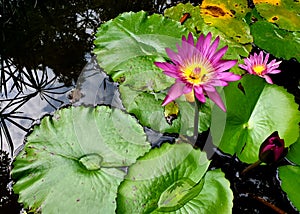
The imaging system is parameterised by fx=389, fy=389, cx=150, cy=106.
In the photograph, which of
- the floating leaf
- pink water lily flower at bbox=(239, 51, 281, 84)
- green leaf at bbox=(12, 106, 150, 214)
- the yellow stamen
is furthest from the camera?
the floating leaf

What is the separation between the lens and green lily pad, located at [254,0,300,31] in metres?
→ 2.00

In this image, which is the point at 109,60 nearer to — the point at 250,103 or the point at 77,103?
the point at 77,103

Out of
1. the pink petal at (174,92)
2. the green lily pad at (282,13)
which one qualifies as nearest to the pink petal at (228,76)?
the pink petal at (174,92)

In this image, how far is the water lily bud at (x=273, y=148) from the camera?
133 cm

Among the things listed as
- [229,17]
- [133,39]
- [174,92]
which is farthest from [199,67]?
[229,17]

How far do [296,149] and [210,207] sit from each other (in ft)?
1.63

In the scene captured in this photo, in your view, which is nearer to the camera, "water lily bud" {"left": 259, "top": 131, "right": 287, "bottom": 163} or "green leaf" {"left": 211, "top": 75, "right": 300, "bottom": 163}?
"water lily bud" {"left": 259, "top": 131, "right": 287, "bottom": 163}

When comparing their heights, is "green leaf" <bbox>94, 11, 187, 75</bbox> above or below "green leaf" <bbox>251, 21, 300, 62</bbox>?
above

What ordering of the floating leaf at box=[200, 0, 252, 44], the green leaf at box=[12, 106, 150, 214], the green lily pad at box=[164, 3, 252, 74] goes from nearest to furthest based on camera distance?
the green leaf at box=[12, 106, 150, 214], the green lily pad at box=[164, 3, 252, 74], the floating leaf at box=[200, 0, 252, 44]

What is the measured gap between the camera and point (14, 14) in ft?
6.97

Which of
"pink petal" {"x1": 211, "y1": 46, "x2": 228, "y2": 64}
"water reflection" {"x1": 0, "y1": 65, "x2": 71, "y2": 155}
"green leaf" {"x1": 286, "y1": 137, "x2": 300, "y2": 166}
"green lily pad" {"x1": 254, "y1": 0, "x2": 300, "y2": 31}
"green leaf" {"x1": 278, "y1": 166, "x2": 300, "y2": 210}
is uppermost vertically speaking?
"pink petal" {"x1": 211, "y1": 46, "x2": 228, "y2": 64}

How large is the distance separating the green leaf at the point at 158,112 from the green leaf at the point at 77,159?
0.06 m

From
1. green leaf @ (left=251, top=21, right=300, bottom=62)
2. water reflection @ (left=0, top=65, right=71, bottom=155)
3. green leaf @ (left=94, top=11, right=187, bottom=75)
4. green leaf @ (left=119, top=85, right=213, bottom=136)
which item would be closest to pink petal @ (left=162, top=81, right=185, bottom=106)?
green leaf @ (left=119, top=85, right=213, bottom=136)

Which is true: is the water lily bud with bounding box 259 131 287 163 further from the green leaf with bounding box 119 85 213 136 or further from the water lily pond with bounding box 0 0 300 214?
the green leaf with bounding box 119 85 213 136
